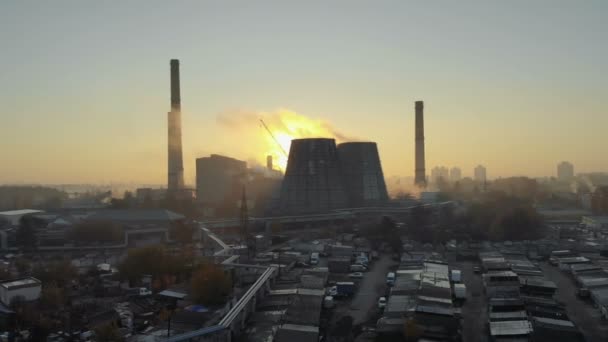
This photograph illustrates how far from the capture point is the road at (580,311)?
8203mm

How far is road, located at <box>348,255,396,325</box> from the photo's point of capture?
9530 mm

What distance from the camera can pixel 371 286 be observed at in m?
11.7

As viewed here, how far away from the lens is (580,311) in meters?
9.47

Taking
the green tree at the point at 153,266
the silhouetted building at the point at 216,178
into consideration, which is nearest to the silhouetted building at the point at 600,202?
the silhouetted building at the point at 216,178

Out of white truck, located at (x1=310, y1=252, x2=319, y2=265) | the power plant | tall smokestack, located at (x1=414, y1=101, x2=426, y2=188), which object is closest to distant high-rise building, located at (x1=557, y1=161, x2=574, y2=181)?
tall smokestack, located at (x1=414, y1=101, x2=426, y2=188)

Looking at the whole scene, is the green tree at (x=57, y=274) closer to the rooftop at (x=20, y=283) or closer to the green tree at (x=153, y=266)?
the rooftop at (x=20, y=283)

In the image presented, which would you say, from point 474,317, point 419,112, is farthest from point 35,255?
point 419,112

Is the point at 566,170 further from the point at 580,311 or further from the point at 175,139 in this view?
the point at 580,311

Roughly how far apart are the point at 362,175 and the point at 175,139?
39.8 feet

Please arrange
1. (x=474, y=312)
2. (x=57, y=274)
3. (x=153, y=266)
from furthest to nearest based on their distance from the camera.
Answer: (x=153, y=266)
(x=57, y=274)
(x=474, y=312)

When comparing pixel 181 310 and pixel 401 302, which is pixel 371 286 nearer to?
pixel 401 302

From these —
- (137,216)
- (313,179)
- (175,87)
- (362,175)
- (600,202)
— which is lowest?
(137,216)

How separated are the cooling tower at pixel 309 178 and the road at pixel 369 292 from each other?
1002 centimetres

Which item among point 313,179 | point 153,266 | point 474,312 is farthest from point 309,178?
point 474,312
